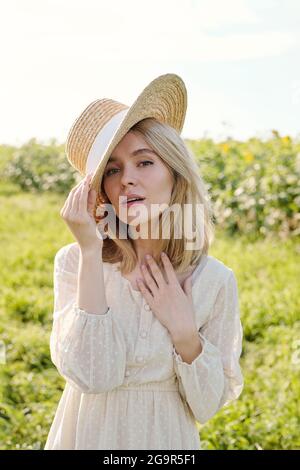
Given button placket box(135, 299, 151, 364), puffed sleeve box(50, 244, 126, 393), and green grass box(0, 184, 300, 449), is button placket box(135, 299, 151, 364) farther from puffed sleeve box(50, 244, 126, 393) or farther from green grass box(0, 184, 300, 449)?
green grass box(0, 184, 300, 449)

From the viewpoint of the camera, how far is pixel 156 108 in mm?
1897

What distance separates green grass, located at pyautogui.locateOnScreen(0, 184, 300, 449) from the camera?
3238 mm

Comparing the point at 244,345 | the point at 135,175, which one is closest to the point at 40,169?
the point at 244,345

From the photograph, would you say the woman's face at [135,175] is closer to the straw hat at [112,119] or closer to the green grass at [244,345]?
the straw hat at [112,119]

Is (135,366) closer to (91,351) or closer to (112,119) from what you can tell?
(91,351)

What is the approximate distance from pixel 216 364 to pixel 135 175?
55 cm

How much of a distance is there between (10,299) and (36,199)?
437 centimetres

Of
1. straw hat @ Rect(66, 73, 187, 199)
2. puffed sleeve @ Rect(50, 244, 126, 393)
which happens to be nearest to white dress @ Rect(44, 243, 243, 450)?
puffed sleeve @ Rect(50, 244, 126, 393)

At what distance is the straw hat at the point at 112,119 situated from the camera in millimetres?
1790

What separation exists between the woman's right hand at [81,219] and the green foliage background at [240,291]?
5.68ft

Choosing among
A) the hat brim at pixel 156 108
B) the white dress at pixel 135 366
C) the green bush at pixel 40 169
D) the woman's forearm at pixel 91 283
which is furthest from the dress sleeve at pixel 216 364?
the green bush at pixel 40 169

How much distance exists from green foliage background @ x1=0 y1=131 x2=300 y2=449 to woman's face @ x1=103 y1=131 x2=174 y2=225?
170cm
